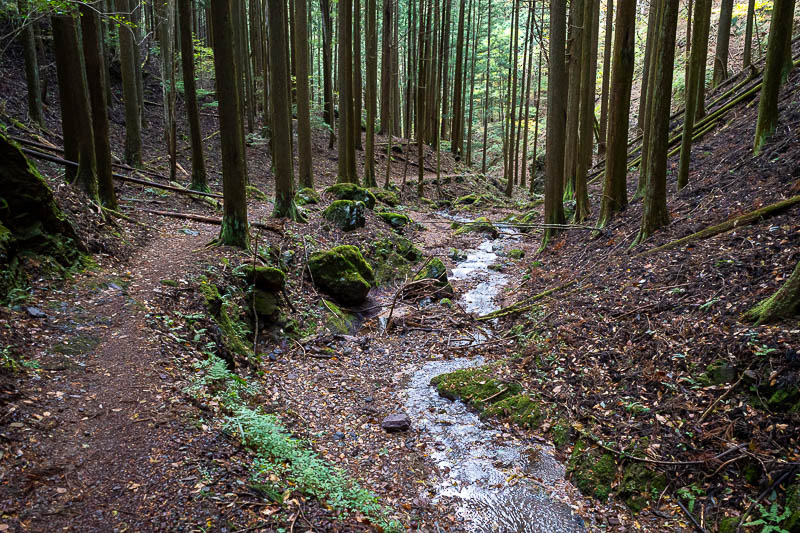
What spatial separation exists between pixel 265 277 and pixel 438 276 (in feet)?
15.1

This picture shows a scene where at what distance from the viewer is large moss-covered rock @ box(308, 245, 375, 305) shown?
9977mm

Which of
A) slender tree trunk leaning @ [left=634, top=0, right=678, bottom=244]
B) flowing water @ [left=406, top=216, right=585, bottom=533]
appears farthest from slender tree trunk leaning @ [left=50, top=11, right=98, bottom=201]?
slender tree trunk leaning @ [left=634, top=0, right=678, bottom=244]

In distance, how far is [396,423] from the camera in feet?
19.5

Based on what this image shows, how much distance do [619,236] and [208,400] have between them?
872 cm

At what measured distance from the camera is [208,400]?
4.97m

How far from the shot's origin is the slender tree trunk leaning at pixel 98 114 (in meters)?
8.80

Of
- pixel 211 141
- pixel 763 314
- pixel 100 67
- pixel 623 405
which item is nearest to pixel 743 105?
pixel 763 314

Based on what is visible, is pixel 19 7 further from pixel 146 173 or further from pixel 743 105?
pixel 743 105

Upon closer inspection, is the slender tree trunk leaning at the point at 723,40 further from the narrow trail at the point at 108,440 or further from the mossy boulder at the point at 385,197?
the narrow trail at the point at 108,440

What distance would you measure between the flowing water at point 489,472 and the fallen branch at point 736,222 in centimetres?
440

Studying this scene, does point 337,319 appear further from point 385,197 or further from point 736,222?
point 385,197

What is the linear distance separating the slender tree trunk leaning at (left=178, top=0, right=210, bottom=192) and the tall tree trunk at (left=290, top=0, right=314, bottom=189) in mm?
3549

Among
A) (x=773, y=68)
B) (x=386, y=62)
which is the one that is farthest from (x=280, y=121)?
(x=386, y=62)

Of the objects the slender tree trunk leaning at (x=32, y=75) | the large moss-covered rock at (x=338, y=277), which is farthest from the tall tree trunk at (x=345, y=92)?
the slender tree trunk leaning at (x=32, y=75)
